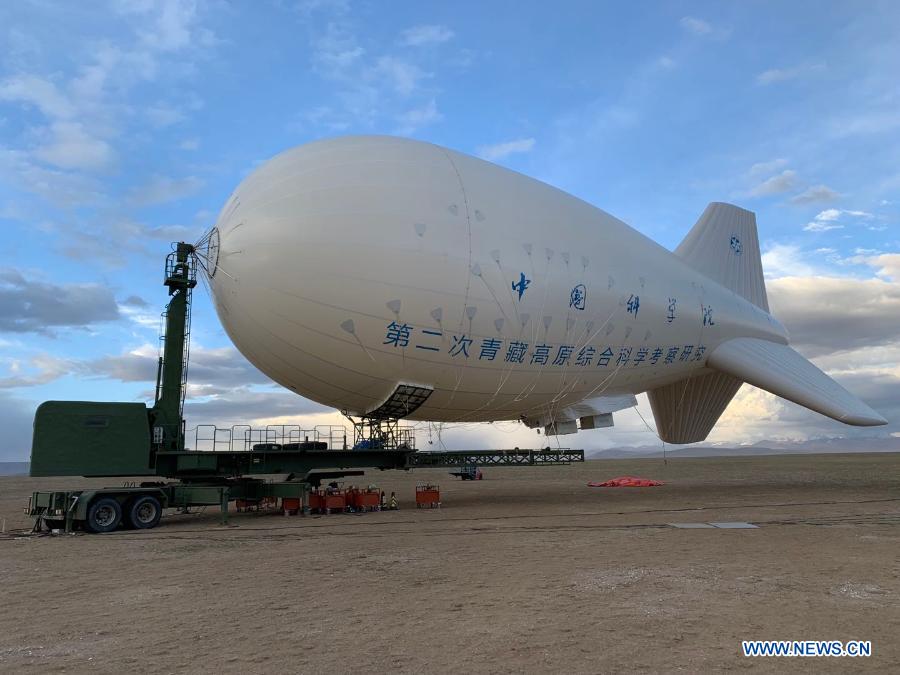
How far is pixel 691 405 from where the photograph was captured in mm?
25812

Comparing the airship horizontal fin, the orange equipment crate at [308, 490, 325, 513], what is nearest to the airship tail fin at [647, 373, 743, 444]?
the airship horizontal fin

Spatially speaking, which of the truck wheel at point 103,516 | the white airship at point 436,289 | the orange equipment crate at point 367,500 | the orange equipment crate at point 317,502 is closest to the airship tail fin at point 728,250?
the white airship at point 436,289

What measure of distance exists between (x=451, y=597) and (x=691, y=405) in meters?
20.3

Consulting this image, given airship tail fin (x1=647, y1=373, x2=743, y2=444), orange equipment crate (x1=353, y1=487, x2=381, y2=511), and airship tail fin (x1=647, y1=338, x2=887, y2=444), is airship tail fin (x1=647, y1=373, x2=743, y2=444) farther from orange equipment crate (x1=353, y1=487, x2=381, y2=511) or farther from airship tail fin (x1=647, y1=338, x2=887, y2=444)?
orange equipment crate (x1=353, y1=487, x2=381, y2=511)

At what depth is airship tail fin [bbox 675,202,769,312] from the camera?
2508 centimetres

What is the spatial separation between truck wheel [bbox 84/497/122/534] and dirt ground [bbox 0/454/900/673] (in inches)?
23.0

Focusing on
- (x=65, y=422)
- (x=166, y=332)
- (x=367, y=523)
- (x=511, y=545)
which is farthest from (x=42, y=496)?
(x=511, y=545)

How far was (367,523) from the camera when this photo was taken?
53.6 ft

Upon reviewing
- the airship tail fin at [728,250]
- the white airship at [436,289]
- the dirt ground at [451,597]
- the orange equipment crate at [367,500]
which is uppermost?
the airship tail fin at [728,250]

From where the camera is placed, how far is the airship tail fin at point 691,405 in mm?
25344

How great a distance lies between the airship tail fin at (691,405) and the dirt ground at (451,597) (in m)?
10.3

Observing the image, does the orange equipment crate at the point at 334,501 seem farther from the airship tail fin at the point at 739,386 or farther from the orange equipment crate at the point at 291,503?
the airship tail fin at the point at 739,386

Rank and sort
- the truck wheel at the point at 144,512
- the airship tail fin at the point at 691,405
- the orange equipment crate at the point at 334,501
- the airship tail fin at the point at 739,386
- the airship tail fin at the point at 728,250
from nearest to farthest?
the truck wheel at the point at 144,512
the orange equipment crate at the point at 334,501
the airship tail fin at the point at 739,386
the airship tail fin at the point at 728,250
the airship tail fin at the point at 691,405

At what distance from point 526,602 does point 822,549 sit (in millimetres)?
6658
